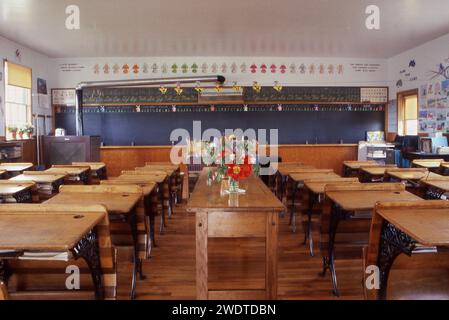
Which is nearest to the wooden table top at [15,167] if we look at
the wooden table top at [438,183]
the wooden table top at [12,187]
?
the wooden table top at [12,187]

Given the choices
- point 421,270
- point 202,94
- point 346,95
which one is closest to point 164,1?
point 202,94

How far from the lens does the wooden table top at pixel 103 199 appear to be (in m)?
2.15

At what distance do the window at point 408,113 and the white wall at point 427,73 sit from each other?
0.18m

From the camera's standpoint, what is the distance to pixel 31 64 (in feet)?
23.3

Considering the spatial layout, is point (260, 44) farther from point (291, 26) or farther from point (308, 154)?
point (308, 154)

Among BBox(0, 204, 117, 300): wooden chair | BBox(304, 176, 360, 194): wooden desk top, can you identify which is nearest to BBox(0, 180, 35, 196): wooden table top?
BBox(0, 204, 117, 300): wooden chair

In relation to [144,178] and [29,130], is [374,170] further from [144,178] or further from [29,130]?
Result: [29,130]

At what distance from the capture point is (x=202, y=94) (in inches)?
310

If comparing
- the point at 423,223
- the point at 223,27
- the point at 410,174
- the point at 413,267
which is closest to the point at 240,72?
the point at 223,27

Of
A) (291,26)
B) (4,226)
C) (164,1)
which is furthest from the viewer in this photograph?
(291,26)

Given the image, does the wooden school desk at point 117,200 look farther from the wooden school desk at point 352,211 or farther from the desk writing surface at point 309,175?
the desk writing surface at point 309,175

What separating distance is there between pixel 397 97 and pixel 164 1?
535cm

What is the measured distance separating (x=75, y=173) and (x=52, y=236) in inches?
97.7

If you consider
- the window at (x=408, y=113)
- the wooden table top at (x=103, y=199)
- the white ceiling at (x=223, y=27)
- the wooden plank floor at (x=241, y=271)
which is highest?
the white ceiling at (x=223, y=27)
